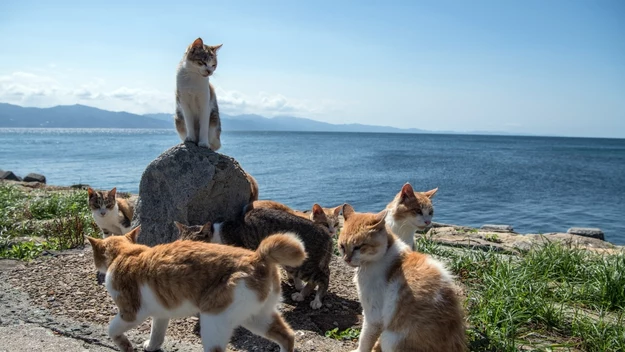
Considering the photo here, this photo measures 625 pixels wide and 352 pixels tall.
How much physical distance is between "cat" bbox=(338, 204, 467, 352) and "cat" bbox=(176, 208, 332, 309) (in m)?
1.43

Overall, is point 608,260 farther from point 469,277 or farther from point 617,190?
point 617,190

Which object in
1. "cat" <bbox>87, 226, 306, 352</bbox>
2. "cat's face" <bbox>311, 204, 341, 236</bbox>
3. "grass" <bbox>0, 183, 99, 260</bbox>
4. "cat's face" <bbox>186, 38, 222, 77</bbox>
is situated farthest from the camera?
"cat's face" <bbox>311, 204, 341, 236</bbox>

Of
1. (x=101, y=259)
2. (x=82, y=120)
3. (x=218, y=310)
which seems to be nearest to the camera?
(x=218, y=310)

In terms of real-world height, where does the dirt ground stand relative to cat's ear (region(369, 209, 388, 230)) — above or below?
below

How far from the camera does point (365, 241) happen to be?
414 centimetres

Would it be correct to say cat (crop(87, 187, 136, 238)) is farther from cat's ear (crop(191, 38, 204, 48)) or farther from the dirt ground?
cat's ear (crop(191, 38, 204, 48))

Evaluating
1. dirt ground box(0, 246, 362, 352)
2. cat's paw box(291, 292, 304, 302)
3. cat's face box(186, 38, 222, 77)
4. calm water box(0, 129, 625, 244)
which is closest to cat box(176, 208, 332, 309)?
cat's paw box(291, 292, 304, 302)

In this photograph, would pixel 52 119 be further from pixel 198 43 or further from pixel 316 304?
pixel 316 304

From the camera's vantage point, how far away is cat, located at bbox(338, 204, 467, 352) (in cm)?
369

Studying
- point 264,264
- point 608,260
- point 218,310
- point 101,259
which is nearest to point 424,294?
point 264,264

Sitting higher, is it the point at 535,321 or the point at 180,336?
the point at 535,321

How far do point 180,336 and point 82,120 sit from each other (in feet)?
693

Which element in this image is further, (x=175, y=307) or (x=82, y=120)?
(x=82, y=120)

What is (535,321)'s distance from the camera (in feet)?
15.9
